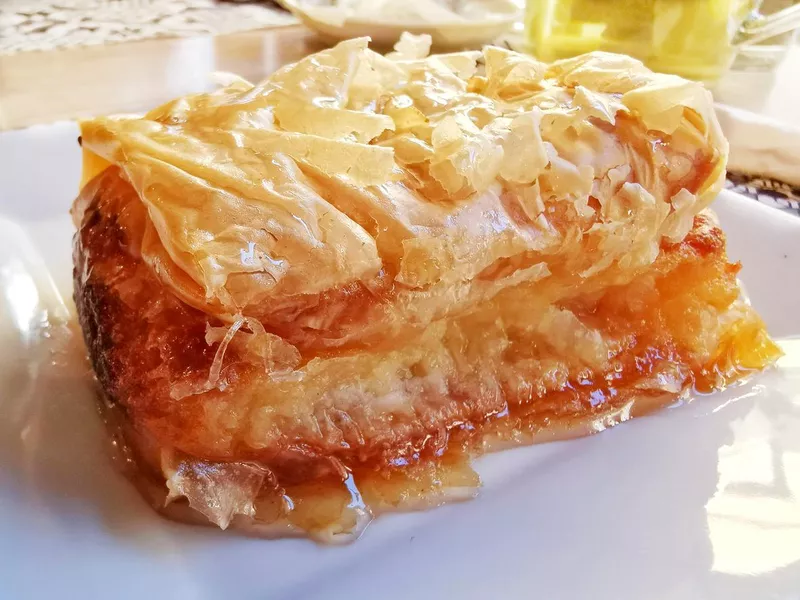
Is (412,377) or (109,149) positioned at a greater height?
(109,149)

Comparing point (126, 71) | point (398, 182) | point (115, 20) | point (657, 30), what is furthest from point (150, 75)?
point (398, 182)

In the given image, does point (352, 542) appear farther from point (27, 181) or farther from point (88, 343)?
point (27, 181)

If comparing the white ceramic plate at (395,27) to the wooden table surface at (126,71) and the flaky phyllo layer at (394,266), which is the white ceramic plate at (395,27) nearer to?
the wooden table surface at (126,71)

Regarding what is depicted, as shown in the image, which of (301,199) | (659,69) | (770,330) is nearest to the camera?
(301,199)

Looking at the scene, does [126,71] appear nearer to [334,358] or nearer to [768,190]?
[334,358]

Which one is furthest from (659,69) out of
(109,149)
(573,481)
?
(109,149)

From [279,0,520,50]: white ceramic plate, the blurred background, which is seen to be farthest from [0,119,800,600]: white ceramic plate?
[279,0,520,50]: white ceramic plate
